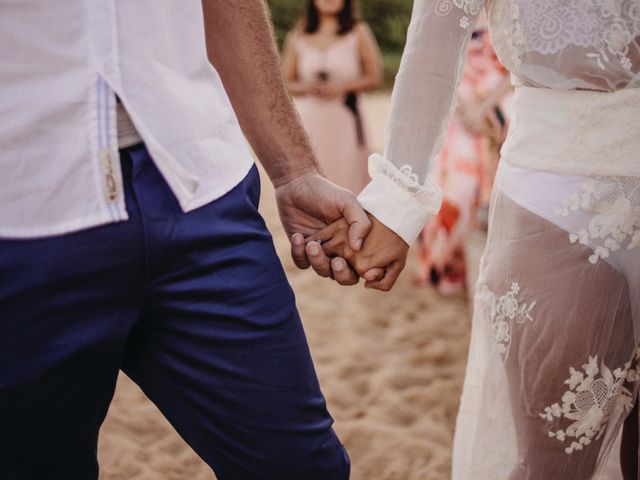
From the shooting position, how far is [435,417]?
3.23 metres

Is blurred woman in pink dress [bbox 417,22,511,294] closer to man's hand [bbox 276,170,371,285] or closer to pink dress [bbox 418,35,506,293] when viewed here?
pink dress [bbox 418,35,506,293]

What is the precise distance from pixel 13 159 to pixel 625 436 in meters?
1.47

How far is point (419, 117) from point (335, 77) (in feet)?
14.7

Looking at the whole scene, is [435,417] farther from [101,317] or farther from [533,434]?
[101,317]

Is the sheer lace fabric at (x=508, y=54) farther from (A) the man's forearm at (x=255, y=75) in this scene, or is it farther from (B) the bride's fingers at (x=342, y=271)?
(A) the man's forearm at (x=255, y=75)

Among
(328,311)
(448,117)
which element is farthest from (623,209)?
(328,311)

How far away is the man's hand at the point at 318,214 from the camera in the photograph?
1.63 meters

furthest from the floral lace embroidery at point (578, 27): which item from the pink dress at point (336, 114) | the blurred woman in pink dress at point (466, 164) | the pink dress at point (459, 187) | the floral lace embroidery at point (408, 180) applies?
the pink dress at point (336, 114)

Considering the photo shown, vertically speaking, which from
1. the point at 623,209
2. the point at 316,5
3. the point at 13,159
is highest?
the point at 13,159

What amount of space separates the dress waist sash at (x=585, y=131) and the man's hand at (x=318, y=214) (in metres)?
0.40

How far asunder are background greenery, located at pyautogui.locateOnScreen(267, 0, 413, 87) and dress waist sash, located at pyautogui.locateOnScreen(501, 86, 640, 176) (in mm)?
20277

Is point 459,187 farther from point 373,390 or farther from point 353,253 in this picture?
point 353,253

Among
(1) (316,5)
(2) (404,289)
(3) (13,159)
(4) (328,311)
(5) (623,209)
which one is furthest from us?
(1) (316,5)

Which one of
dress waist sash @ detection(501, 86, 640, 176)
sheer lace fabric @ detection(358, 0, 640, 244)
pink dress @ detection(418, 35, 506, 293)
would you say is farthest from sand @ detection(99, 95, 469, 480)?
dress waist sash @ detection(501, 86, 640, 176)
